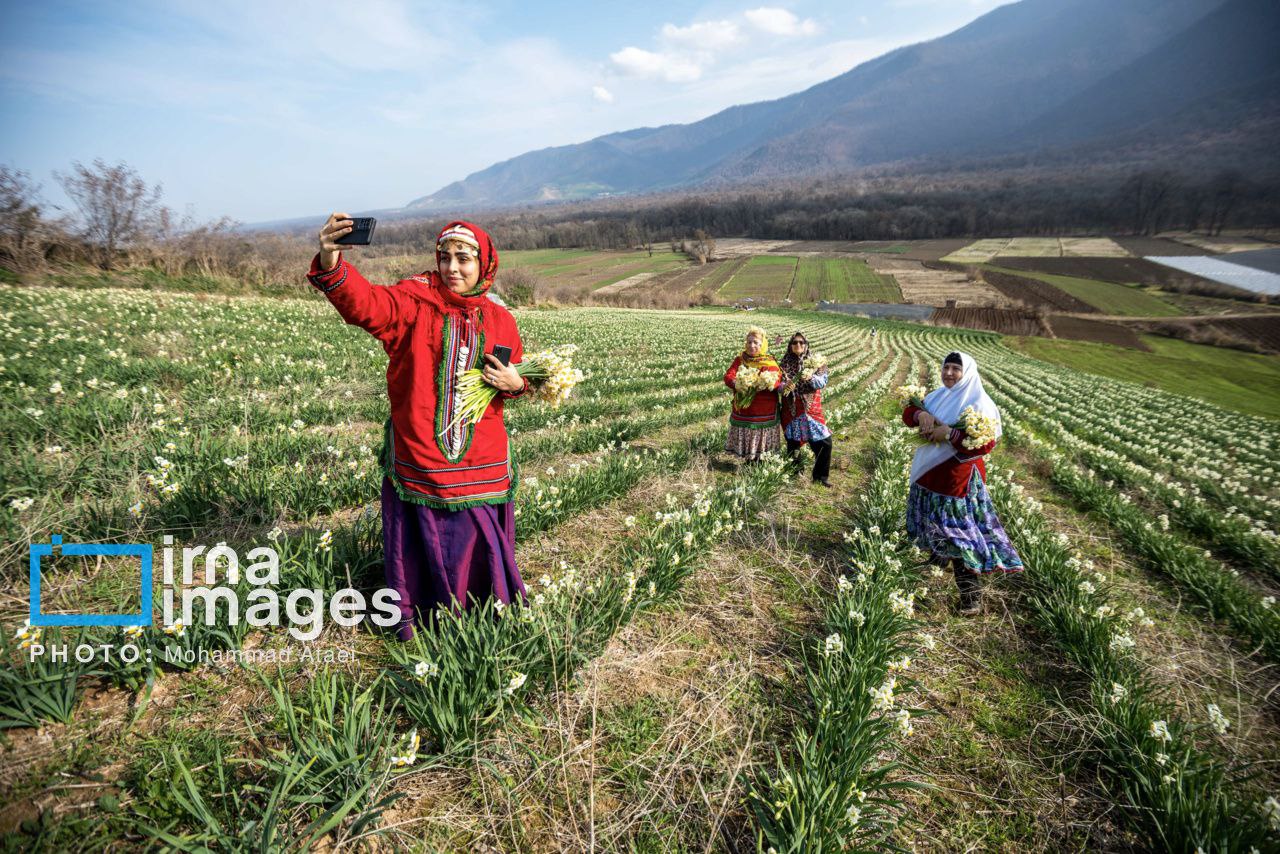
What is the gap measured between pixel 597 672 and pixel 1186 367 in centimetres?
5244

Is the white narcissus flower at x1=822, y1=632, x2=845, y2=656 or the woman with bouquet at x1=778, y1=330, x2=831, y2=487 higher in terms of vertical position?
the woman with bouquet at x1=778, y1=330, x2=831, y2=487

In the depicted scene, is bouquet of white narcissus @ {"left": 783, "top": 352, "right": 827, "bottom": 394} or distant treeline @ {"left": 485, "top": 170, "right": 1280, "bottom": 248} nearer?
bouquet of white narcissus @ {"left": 783, "top": 352, "right": 827, "bottom": 394}

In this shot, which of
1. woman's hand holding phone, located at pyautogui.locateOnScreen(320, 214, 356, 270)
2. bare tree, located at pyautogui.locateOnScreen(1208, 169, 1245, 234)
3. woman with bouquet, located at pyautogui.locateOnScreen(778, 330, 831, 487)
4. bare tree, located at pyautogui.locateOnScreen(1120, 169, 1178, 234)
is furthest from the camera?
bare tree, located at pyautogui.locateOnScreen(1120, 169, 1178, 234)

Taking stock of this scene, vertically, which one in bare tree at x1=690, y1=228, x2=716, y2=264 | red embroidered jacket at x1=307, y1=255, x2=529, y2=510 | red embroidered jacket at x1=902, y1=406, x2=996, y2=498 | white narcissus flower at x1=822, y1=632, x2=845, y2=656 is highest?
bare tree at x1=690, y1=228, x2=716, y2=264

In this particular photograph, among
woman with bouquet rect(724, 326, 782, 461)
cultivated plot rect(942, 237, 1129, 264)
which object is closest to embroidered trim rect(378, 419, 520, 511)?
woman with bouquet rect(724, 326, 782, 461)

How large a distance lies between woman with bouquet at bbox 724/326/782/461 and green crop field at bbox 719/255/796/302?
62435 millimetres

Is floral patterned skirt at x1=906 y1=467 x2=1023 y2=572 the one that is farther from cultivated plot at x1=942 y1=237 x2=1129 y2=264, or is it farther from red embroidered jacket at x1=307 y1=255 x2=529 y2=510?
cultivated plot at x1=942 y1=237 x2=1129 y2=264

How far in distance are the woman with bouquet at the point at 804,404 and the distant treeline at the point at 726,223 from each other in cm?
2319

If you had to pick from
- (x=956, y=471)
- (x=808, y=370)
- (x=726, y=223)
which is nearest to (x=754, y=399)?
(x=808, y=370)

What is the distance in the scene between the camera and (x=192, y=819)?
2012mm

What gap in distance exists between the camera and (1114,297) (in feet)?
207

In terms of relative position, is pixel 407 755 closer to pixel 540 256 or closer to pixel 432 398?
pixel 432 398

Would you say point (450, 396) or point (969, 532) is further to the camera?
point (969, 532)

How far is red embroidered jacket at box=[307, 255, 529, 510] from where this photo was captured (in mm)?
3027
